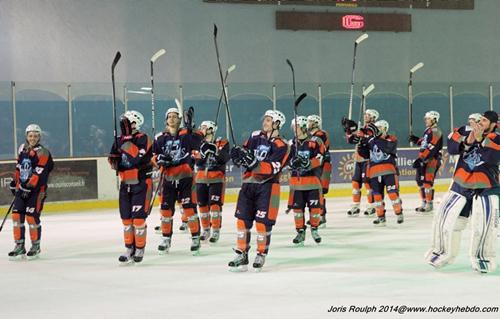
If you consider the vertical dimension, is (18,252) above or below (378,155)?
below

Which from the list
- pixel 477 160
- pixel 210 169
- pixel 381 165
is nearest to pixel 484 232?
pixel 477 160

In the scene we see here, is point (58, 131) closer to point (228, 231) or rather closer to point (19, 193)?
point (228, 231)

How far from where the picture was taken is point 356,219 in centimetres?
1247

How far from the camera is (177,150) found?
8.96 metres

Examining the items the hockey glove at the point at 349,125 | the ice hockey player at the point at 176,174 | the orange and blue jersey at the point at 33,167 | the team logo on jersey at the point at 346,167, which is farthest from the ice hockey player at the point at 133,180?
the team logo on jersey at the point at 346,167

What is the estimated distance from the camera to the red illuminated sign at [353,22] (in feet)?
64.6

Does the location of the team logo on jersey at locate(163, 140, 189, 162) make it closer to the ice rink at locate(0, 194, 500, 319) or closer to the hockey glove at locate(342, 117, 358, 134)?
the ice rink at locate(0, 194, 500, 319)

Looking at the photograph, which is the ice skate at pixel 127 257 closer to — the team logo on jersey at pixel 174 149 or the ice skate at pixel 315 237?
the team logo on jersey at pixel 174 149

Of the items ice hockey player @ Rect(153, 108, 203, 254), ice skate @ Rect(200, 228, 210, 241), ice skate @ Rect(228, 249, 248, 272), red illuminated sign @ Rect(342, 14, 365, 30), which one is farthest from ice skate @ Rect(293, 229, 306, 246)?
red illuminated sign @ Rect(342, 14, 365, 30)

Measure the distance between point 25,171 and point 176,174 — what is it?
5.02ft

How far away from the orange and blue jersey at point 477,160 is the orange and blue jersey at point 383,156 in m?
3.83

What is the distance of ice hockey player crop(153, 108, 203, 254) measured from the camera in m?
8.91

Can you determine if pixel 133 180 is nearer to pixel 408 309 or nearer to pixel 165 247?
pixel 165 247

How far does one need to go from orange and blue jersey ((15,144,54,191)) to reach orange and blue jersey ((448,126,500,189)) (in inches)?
159
